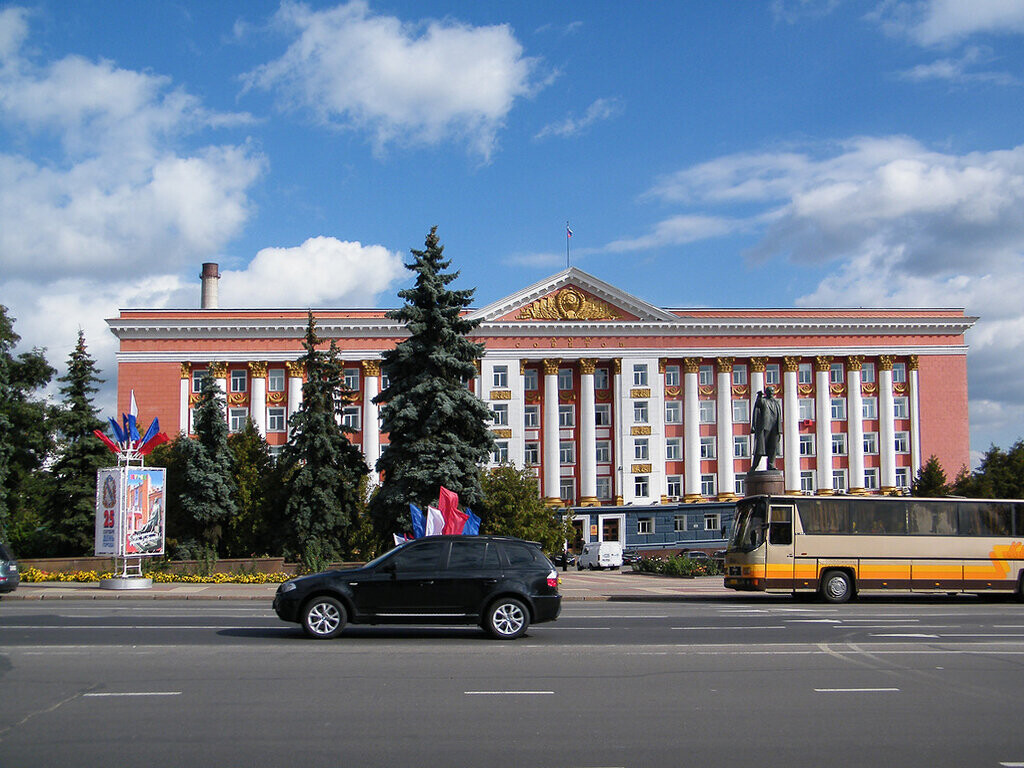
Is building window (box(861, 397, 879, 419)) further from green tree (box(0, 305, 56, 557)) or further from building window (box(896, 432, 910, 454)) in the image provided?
green tree (box(0, 305, 56, 557))

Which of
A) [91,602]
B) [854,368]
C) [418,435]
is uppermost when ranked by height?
[854,368]

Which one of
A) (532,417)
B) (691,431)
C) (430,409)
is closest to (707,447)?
(691,431)

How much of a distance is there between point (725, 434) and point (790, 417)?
5406 millimetres

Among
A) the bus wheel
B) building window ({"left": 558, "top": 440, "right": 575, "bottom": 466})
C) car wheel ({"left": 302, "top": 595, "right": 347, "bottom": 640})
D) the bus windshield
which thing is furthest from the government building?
car wheel ({"left": 302, "top": 595, "right": 347, "bottom": 640})

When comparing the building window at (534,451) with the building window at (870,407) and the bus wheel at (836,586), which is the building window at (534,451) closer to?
the building window at (870,407)

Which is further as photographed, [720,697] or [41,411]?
[41,411]

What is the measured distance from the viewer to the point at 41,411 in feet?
196

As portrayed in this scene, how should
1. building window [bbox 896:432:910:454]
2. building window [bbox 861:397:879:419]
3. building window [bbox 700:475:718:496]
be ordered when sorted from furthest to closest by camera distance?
building window [bbox 861:397:879:419]
building window [bbox 896:432:910:454]
building window [bbox 700:475:718:496]

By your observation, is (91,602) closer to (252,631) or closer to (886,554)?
(252,631)

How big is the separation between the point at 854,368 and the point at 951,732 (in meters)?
68.8

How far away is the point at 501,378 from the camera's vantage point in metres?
72.1

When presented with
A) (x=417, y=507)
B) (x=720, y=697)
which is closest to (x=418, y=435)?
(x=417, y=507)

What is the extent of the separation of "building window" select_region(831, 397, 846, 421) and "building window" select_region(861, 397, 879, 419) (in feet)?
4.78

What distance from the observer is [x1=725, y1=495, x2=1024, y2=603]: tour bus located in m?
26.7
